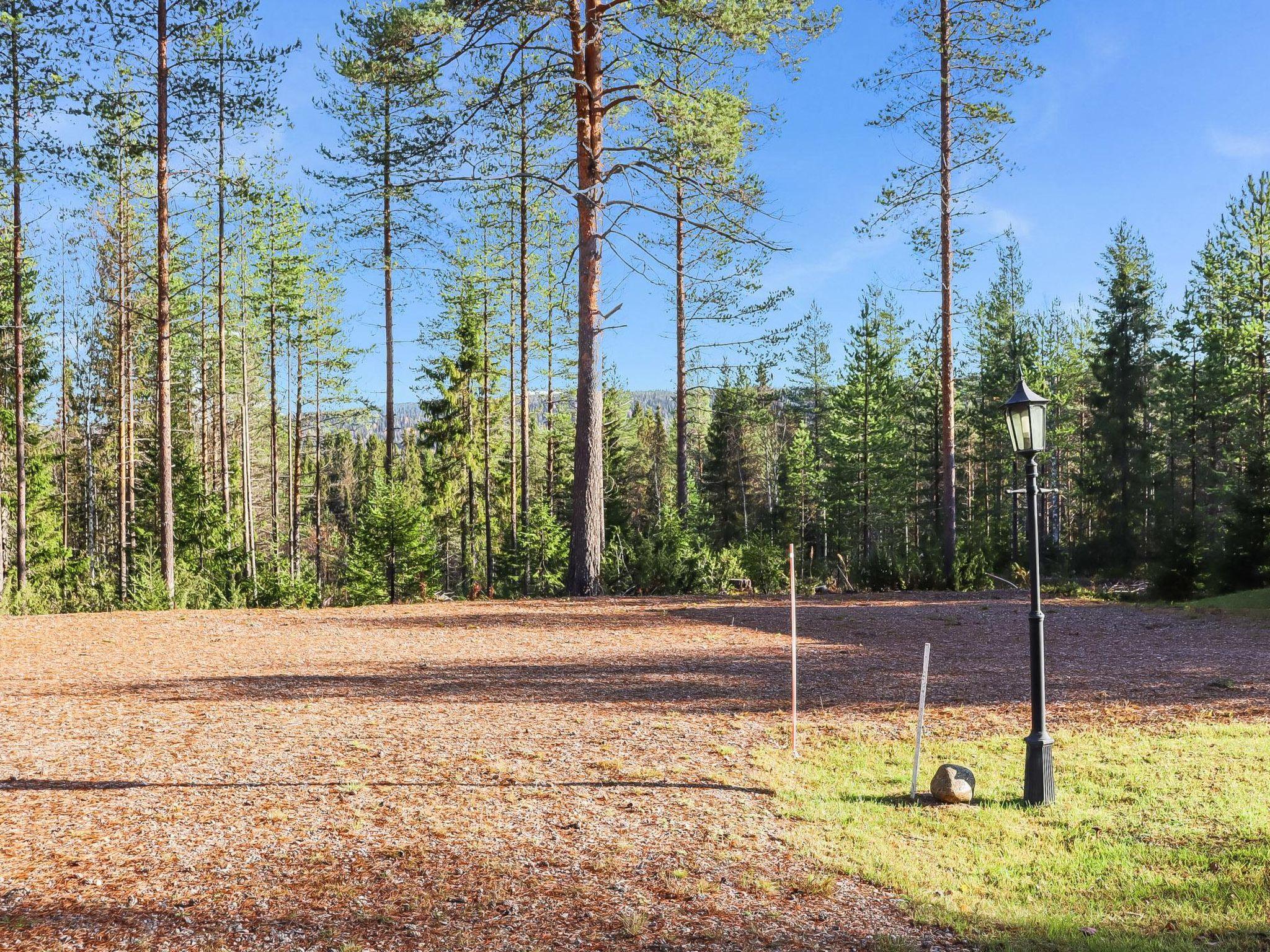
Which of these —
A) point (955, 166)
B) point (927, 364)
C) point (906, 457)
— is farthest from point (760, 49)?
point (906, 457)

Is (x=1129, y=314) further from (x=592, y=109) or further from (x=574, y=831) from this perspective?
(x=574, y=831)

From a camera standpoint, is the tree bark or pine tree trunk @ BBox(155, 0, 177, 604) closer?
pine tree trunk @ BBox(155, 0, 177, 604)

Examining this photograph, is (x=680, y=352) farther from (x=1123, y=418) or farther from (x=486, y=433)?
(x=1123, y=418)

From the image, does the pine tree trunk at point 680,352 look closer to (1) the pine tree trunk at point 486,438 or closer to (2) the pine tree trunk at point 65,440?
(1) the pine tree trunk at point 486,438

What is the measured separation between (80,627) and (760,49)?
40.6ft

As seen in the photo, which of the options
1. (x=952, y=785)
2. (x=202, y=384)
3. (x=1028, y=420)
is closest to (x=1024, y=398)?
Result: (x=1028, y=420)

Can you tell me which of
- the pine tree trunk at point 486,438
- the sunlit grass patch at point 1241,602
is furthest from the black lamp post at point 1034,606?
the pine tree trunk at point 486,438

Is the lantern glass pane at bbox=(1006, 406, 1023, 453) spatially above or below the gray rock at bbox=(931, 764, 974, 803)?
above

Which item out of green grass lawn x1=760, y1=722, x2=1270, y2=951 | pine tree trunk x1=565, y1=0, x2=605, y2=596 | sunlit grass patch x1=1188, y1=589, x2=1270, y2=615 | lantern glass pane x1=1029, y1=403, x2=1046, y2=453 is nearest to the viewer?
green grass lawn x1=760, y1=722, x2=1270, y2=951

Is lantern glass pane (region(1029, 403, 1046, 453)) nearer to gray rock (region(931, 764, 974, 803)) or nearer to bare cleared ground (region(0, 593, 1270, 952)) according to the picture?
gray rock (region(931, 764, 974, 803))

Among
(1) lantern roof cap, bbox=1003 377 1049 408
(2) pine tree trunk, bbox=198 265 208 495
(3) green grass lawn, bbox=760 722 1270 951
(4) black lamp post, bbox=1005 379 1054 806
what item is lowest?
(3) green grass lawn, bbox=760 722 1270 951

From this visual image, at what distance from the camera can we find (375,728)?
5.54 meters

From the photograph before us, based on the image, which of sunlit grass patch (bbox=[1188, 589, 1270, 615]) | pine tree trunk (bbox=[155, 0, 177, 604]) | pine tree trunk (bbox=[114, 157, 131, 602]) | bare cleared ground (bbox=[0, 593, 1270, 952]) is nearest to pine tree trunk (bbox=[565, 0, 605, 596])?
bare cleared ground (bbox=[0, 593, 1270, 952])

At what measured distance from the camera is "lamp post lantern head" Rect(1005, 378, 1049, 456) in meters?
Result: 4.91
